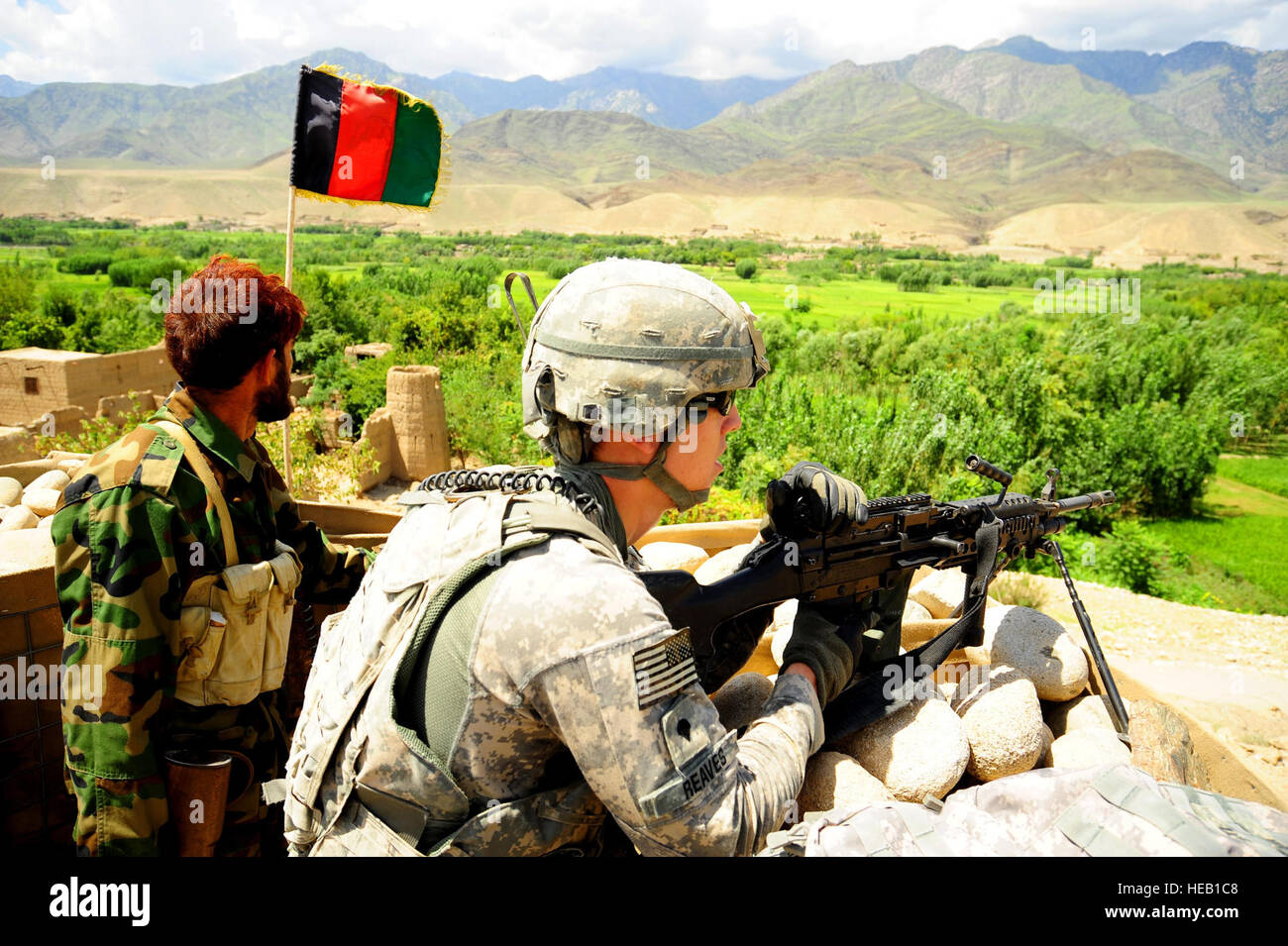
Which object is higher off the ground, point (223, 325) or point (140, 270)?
point (140, 270)

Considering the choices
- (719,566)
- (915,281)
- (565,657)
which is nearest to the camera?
(565,657)

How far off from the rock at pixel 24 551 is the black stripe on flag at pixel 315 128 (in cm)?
299

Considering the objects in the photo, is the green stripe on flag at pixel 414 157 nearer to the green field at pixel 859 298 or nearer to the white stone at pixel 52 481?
the white stone at pixel 52 481

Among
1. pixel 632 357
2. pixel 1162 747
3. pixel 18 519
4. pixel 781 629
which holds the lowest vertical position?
pixel 1162 747

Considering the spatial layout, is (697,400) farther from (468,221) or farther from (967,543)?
(468,221)

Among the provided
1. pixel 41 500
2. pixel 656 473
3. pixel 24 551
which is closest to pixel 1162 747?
pixel 656 473

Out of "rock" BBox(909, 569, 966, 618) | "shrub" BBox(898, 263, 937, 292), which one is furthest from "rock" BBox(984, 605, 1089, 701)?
"shrub" BBox(898, 263, 937, 292)

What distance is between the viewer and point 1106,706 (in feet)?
12.0

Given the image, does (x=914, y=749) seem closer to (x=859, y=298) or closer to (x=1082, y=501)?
(x=1082, y=501)

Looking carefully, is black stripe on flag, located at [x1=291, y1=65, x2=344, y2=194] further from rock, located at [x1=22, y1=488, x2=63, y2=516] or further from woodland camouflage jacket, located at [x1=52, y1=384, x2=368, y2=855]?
woodland camouflage jacket, located at [x1=52, y1=384, x2=368, y2=855]

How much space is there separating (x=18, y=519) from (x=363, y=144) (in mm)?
3290

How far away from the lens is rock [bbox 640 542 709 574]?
5152 mm

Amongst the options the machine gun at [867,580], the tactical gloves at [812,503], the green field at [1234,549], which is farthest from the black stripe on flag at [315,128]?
the green field at [1234,549]

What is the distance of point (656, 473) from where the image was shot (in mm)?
2143
